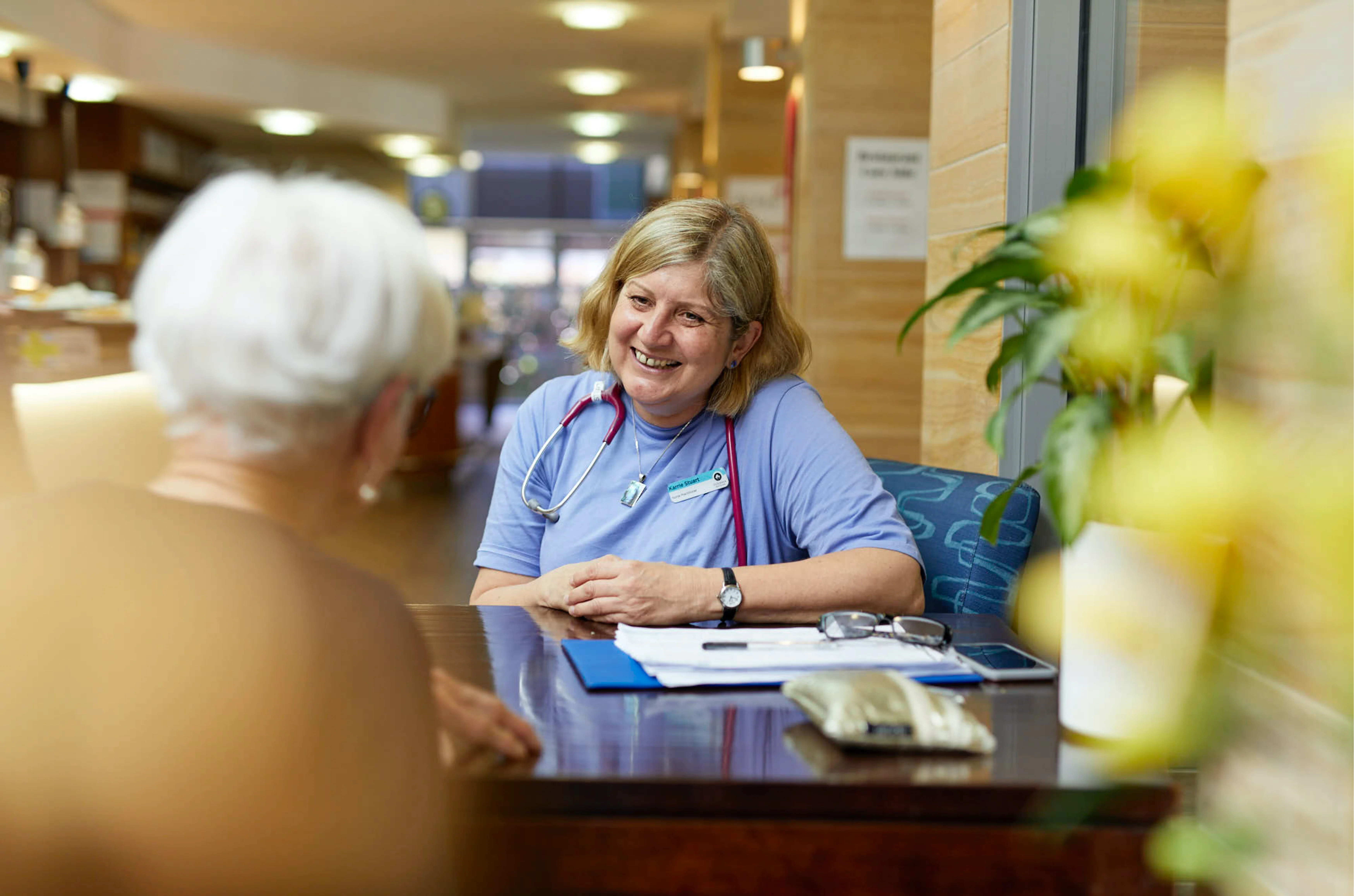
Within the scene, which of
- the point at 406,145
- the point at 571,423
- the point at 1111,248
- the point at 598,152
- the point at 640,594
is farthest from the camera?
the point at 598,152

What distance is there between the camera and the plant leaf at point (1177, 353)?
1.05m

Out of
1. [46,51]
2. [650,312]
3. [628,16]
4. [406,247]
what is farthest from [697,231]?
[46,51]

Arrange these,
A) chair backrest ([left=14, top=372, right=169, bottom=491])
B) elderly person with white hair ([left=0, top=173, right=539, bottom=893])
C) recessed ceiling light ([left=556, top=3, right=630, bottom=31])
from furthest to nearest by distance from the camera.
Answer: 1. recessed ceiling light ([left=556, top=3, right=630, bottom=31])
2. chair backrest ([left=14, top=372, right=169, bottom=491])
3. elderly person with white hair ([left=0, top=173, right=539, bottom=893])

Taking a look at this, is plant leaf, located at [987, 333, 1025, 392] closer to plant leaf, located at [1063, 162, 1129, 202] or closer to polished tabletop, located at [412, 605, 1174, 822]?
plant leaf, located at [1063, 162, 1129, 202]

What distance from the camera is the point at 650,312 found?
212cm

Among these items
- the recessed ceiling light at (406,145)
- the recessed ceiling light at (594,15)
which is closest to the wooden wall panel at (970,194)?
the recessed ceiling light at (594,15)

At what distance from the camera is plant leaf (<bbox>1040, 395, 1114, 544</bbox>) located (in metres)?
1.03

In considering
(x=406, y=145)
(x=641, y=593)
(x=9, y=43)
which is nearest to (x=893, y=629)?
(x=641, y=593)

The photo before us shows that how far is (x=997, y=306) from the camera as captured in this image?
1081mm

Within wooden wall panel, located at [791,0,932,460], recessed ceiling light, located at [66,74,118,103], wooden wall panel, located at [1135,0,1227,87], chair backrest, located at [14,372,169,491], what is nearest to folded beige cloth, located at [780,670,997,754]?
wooden wall panel, located at [1135,0,1227,87]

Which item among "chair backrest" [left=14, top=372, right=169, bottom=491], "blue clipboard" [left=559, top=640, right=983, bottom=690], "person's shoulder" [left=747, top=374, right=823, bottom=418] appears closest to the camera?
"blue clipboard" [left=559, top=640, right=983, bottom=690]

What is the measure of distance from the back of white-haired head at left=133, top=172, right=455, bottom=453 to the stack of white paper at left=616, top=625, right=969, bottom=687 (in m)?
0.57

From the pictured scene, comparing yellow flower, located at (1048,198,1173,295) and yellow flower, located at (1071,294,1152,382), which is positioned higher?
yellow flower, located at (1048,198,1173,295)

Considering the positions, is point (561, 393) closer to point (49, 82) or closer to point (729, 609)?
point (729, 609)
